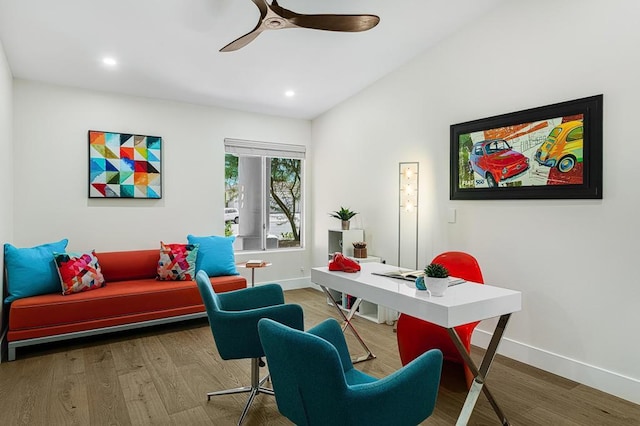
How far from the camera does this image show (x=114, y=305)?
365 cm

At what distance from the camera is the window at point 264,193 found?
5.48m

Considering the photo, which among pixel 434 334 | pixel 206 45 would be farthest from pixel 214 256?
pixel 434 334

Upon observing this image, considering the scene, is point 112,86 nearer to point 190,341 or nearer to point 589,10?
point 190,341

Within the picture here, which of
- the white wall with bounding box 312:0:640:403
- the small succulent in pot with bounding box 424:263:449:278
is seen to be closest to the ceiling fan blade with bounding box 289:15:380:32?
the white wall with bounding box 312:0:640:403

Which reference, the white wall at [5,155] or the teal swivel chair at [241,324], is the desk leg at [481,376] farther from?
the white wall at [5,155]

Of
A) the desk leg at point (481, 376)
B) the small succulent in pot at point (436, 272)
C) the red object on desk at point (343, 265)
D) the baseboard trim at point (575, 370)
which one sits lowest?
the baseboard trim at point (575, 370)

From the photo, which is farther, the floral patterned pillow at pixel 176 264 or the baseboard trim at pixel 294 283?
the baseboard trim at pixel 294 283

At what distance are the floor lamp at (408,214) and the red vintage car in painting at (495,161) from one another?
709 millimetres

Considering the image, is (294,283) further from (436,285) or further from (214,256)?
(436,285)

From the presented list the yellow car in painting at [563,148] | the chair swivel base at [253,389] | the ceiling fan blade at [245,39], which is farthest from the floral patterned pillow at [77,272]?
the yellow car in painting at [563,148]

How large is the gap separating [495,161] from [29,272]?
14.1ft

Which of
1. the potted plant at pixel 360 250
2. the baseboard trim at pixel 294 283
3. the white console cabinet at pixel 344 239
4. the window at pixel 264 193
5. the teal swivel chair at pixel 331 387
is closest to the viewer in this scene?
the teal swivel chair at pixel 331 387

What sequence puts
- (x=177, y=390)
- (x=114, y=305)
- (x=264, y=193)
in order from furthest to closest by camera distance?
(x=264, y=193) < (x=114, y=305) < (x=177, y=390)

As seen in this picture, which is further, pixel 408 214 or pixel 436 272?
pixel 408 214
